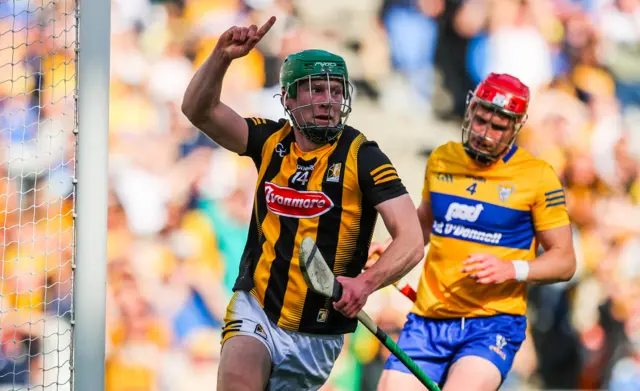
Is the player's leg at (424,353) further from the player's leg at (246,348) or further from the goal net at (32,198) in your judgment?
the goal net at (32,198)

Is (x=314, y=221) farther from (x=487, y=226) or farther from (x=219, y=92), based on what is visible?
(x=487, y=226)

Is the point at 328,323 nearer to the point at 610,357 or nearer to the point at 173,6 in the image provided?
the point at 173,6

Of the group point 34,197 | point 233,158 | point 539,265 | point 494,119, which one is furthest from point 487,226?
point 34,197

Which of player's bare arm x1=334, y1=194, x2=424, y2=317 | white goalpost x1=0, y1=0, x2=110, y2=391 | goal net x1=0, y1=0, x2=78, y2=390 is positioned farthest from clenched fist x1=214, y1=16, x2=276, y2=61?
goal net x1=0, y1=0, x2=78, y2=390

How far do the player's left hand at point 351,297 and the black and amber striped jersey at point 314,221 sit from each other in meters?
0.33

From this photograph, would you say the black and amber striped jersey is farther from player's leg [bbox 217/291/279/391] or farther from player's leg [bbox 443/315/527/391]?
player's leg [bbox 443/315/527/391]

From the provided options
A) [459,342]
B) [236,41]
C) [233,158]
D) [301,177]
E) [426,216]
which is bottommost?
[459,342]

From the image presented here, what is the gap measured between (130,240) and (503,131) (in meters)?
2.48

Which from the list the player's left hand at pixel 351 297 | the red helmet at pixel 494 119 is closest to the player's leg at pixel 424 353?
the red helmet at pixel 494 119

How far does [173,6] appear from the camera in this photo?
570 cm

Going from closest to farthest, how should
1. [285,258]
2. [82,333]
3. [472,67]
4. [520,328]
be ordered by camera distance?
[285,258]
[82,333]
[520,328]
[472,67]

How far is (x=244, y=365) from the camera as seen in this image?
3.21 m

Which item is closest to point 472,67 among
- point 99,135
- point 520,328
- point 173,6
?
point 173,6

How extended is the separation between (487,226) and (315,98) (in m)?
1.15
